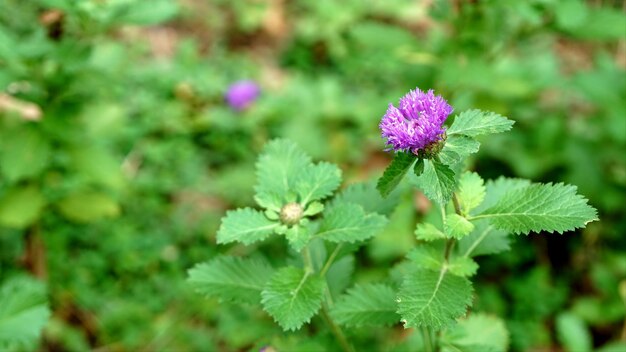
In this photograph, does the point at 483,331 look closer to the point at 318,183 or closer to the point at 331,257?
the point at 331,257

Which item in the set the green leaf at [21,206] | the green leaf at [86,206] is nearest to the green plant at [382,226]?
the green leaf at [21,206]

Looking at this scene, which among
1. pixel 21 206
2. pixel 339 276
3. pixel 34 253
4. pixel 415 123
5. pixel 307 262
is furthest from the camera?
pixel 34 253

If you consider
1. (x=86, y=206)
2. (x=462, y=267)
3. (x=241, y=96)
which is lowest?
(x=462, y=267)

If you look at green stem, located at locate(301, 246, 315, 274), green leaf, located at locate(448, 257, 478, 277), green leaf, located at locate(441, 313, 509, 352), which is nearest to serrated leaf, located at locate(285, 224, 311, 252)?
green stem, located at locate(301, 246, 315, 274)

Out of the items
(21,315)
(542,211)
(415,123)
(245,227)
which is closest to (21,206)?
(21,315)

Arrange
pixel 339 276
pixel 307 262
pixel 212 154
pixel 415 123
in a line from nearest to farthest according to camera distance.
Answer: pixel 415 123 → pixel 307 262 → pixel 339 276 → pixel 212 154
